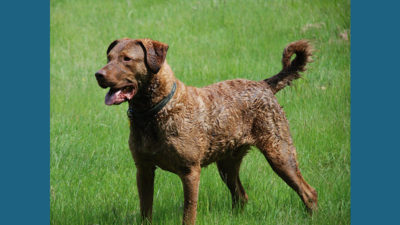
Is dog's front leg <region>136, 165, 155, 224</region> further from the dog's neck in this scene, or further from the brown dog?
the dog's neck

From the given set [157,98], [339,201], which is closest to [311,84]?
[339,201]

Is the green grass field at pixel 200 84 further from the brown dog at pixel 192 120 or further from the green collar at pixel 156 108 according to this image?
the green collar at pixel 156 108

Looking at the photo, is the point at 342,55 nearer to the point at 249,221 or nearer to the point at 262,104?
the point at 262,104

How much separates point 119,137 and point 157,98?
2305mm

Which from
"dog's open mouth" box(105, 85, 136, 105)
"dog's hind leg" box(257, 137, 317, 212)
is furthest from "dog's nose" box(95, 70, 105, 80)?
"dog's hind leg" box(257, 137, 317, 212)

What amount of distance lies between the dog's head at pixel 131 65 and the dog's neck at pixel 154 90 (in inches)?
2.0

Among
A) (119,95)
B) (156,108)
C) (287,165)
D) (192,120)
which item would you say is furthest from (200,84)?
(119,95)

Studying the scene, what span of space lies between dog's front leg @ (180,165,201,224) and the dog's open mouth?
0.78 metres

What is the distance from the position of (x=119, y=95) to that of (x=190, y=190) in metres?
0.97

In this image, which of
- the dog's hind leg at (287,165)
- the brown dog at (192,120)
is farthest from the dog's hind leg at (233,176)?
the dog's hind leg at (287,165)

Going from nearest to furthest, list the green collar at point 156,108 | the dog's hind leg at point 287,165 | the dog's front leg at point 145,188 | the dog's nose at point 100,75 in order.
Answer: the dog's nose at point 100,75, the green collar at point 156,108, the dog's front leg at point 145,188, the dog's hind leg at point 287,165

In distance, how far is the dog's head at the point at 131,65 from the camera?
373 centimetres

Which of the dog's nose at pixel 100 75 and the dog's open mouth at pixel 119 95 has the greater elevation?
the dog's nose at pixel 100 75

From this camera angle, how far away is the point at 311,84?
6.12m
